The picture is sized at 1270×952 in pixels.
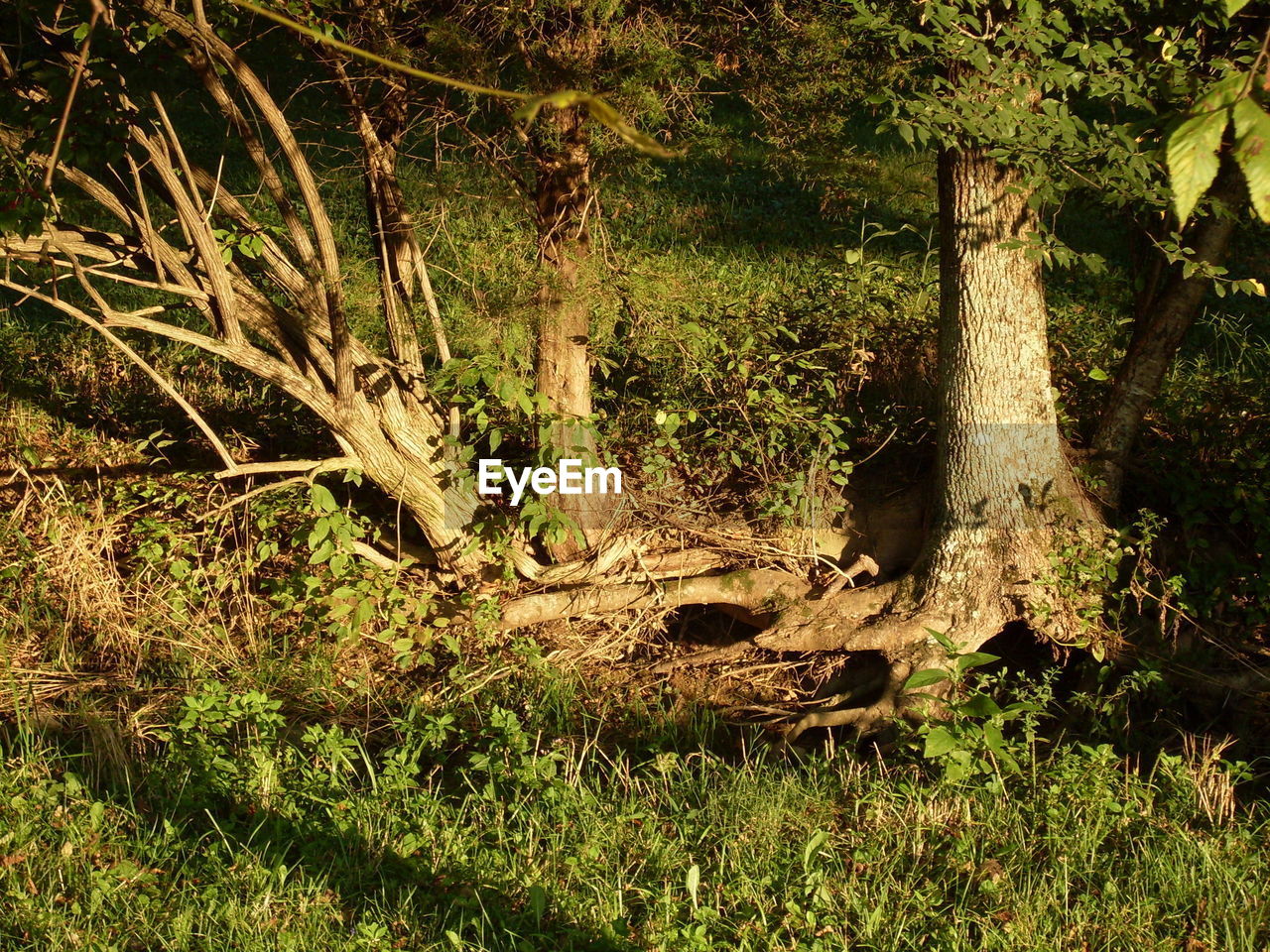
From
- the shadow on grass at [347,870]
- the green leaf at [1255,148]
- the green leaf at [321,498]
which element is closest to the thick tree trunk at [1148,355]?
the shadow on grass at [347,870]

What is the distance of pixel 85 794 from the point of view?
151 inches

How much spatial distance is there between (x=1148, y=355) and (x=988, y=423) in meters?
0.87

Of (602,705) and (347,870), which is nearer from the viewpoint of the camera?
(347,870)

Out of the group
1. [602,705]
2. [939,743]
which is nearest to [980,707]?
[939,743]

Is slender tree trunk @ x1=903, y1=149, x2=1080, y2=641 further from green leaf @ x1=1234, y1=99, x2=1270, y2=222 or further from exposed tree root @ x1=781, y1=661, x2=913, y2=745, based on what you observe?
green leaf @ x1=1234, y1=99, x2=1270, y2=222

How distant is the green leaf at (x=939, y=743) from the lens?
11.7 feet

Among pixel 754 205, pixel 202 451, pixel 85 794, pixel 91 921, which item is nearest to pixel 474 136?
pixel 202 451

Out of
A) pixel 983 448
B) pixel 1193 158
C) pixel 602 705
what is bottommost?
pixel 602 705

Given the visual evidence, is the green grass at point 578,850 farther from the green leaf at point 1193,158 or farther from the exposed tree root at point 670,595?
the green leaf at point 1193,158

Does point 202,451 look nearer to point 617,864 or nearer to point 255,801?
point 255,801

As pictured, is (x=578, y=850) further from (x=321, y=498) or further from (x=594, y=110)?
(x=594, y=110)

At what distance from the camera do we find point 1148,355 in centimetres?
501

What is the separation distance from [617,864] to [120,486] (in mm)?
3542

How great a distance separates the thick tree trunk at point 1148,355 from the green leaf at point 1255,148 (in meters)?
3.62
